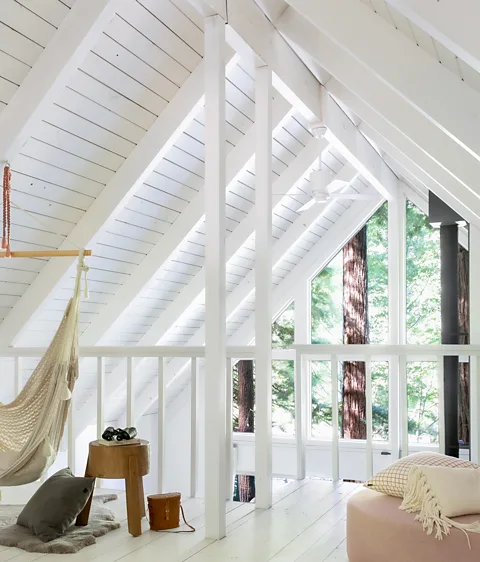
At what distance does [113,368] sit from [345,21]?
4119 millimetres

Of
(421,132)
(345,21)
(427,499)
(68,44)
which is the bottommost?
(427,499)

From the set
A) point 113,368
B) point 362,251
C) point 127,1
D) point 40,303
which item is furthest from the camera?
point 362,251

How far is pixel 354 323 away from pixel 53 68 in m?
4.82

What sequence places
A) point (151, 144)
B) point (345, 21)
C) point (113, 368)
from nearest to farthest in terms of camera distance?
point (345, 21) < point (151, 144) < point (113, 368)

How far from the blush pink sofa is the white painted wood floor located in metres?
0.18

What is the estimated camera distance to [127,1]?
A: 304 cm

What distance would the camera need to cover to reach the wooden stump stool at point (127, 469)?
2.84m

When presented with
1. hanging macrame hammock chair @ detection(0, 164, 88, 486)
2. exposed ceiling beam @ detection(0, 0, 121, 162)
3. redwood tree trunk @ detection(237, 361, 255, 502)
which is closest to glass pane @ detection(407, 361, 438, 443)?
redwood tree trunk @ detection(237, 361, 255, 502)

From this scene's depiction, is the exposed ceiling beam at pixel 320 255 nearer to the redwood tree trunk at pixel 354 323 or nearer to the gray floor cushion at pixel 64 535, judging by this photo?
the redwood tree trunk at pixel 354 323

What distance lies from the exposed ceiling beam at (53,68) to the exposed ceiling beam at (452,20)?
194 cm

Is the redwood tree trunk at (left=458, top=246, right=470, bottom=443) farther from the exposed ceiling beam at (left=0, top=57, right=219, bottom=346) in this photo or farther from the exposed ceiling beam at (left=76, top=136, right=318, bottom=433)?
the exposed ceiling beam at (left=0, top=57, right=219, bottom=346)

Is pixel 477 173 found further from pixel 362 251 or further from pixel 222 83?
pixel 362 251

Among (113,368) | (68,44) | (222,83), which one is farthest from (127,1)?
(113,368)

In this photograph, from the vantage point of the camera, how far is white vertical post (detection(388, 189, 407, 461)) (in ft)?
21.9
